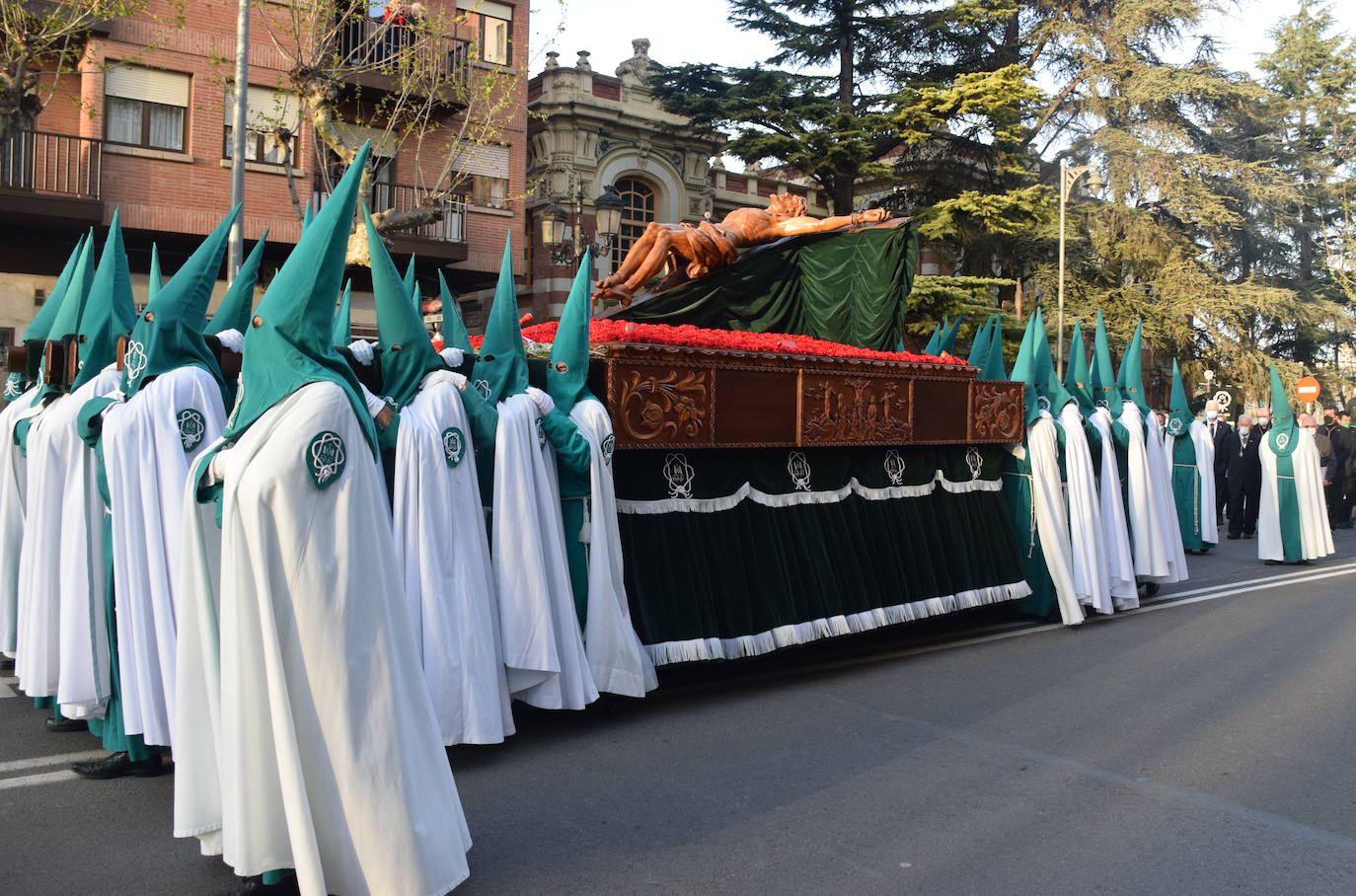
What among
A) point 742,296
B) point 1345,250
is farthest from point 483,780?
point 1345,250

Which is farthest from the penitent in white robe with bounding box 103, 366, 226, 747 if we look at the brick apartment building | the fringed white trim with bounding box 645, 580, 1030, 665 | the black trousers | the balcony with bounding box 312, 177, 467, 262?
the balcony with bounding box 312, 177, 467, 262

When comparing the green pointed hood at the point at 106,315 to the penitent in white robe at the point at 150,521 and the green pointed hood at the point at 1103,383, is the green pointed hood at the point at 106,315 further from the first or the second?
the green pointed hood at the point at 1103,383

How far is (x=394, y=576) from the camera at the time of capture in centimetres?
324

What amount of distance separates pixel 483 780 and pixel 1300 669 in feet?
16.7

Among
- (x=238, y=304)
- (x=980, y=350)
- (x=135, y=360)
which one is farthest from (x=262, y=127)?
(x=135, y=360)

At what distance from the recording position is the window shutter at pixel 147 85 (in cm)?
1734

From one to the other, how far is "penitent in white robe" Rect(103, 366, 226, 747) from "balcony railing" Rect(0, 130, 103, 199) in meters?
14.4

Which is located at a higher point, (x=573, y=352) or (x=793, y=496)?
(x=573, y=352)

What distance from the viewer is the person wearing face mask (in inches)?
596

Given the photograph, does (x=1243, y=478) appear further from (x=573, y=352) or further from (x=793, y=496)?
(x=573, y=352)

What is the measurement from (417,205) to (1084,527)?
14372 millimetres

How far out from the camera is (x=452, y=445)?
4797 millimetres

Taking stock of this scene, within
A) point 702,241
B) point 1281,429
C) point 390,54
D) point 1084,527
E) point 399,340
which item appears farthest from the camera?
Result: point 390,54

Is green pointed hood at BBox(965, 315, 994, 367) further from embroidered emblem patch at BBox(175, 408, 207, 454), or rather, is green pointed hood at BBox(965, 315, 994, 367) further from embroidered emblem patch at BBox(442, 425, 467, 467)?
embroidered emblem patch at BBox(175, 408, 207, 454)
